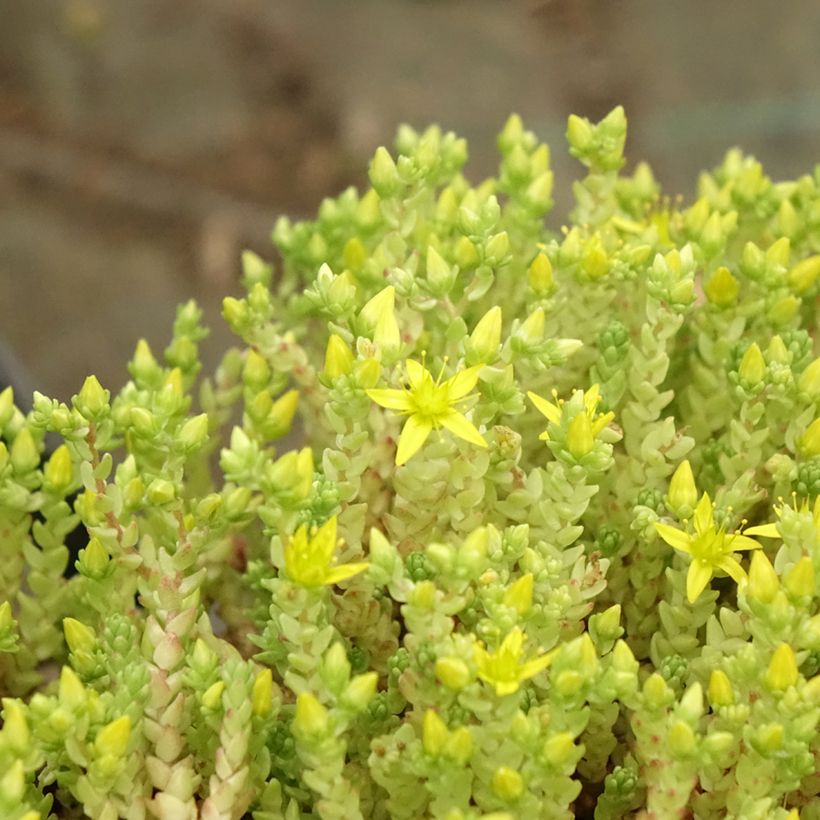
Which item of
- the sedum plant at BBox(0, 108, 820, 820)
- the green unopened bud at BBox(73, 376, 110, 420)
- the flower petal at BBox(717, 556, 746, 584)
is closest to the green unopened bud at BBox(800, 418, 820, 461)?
the sedum plant at BBox(0, 108, 820, 820)

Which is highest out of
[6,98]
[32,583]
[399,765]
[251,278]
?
[6,98]

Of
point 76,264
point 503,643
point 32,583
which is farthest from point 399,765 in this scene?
point 76,264

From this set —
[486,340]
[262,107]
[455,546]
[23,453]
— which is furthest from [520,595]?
[262,107]

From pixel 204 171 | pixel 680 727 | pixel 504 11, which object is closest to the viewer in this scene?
pixel 680 727

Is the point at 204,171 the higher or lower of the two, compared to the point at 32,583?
higher

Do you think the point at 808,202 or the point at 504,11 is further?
the point at 504,11

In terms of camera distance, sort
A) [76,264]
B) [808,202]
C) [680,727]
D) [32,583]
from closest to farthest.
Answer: [680,727], [32,583], [808,202], [76,264]

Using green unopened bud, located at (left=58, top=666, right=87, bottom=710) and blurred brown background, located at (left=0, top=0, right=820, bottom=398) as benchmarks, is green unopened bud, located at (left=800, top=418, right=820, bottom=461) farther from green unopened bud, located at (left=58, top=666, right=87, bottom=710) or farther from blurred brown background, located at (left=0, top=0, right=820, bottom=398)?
blurred brown background, located at (left=0, top=0, right=820, bottom=398)

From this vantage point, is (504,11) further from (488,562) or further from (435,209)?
(488,562)
